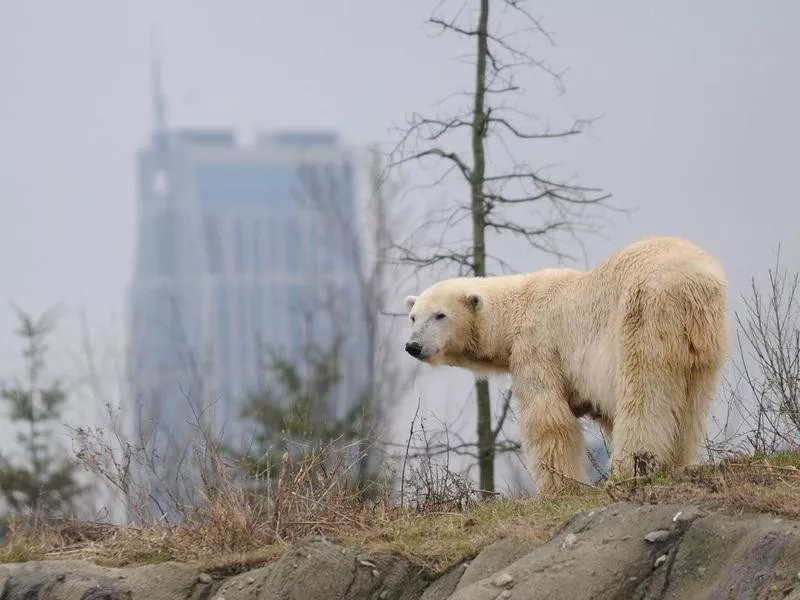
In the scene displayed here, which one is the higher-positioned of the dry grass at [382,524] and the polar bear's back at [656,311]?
the polar bear's back at [656,311]

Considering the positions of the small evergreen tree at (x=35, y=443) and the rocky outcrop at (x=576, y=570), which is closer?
the rocky outcrop at (x=576, y=570)

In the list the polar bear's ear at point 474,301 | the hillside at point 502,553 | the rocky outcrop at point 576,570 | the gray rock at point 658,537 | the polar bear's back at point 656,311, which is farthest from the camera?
the polar bear's ear at point 474,301

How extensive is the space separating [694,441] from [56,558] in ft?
14.7

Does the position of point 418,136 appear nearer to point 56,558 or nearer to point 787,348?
point 787,348

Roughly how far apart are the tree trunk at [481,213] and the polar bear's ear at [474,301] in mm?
2755

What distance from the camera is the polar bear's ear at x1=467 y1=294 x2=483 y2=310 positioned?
10.7 meters

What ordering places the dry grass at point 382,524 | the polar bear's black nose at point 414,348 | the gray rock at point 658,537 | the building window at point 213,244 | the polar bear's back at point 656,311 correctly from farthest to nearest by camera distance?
the building window at point 213,244
the polar bear's black nose at point 414,348
the polar bear's back at point 656,311
the dry grass at point 382,524
the gray rock at point 658,537

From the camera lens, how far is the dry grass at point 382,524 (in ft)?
23.5

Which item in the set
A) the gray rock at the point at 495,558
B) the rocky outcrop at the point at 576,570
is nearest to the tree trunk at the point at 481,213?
the rocky outcrop at the point at 576,570

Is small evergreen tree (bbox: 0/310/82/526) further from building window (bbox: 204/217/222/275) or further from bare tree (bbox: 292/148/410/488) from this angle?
building window (bbox: 204/217/222/275)

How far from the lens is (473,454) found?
46.0 feet

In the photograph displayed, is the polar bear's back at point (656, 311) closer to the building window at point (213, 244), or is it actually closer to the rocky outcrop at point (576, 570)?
the rocky outcrop at point (576, 570)

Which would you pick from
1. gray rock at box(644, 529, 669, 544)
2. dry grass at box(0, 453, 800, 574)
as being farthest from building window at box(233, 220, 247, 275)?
gray rock at box(644, 529, 669, 544)

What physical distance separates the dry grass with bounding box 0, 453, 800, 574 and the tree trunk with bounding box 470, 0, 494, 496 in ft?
16.2
